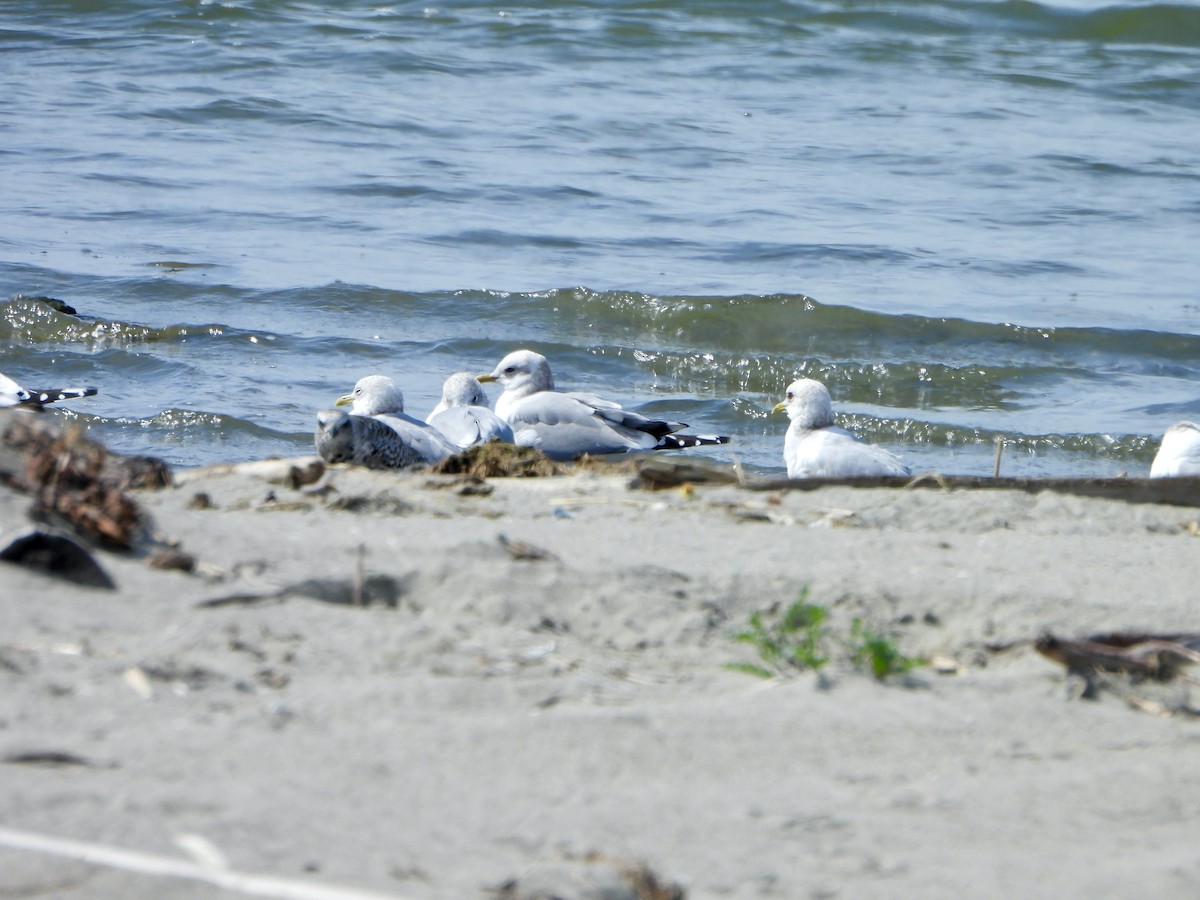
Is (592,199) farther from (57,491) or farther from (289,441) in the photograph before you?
(57,491)

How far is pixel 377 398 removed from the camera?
7.00m

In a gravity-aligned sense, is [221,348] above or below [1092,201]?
below

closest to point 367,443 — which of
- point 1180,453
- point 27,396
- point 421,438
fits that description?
point 421,438

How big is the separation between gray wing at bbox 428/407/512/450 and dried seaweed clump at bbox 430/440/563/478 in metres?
1.11

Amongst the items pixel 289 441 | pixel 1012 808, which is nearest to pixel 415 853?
pixel 1012 808

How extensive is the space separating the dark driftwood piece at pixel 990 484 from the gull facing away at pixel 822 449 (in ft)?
3.32

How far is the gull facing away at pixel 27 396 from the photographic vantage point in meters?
6.90

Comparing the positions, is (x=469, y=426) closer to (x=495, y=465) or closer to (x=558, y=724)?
(x=495, y=465)

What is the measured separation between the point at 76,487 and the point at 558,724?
1.32m

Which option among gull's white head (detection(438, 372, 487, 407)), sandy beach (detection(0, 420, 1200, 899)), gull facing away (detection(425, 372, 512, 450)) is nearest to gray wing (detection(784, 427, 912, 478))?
gull facing away (detection(425, 372, 512, 450))

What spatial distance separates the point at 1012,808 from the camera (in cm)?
232

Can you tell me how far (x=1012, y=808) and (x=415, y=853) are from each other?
892 mm

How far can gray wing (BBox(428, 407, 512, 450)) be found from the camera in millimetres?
6609

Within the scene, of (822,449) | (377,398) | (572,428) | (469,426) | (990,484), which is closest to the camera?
(990,484)
